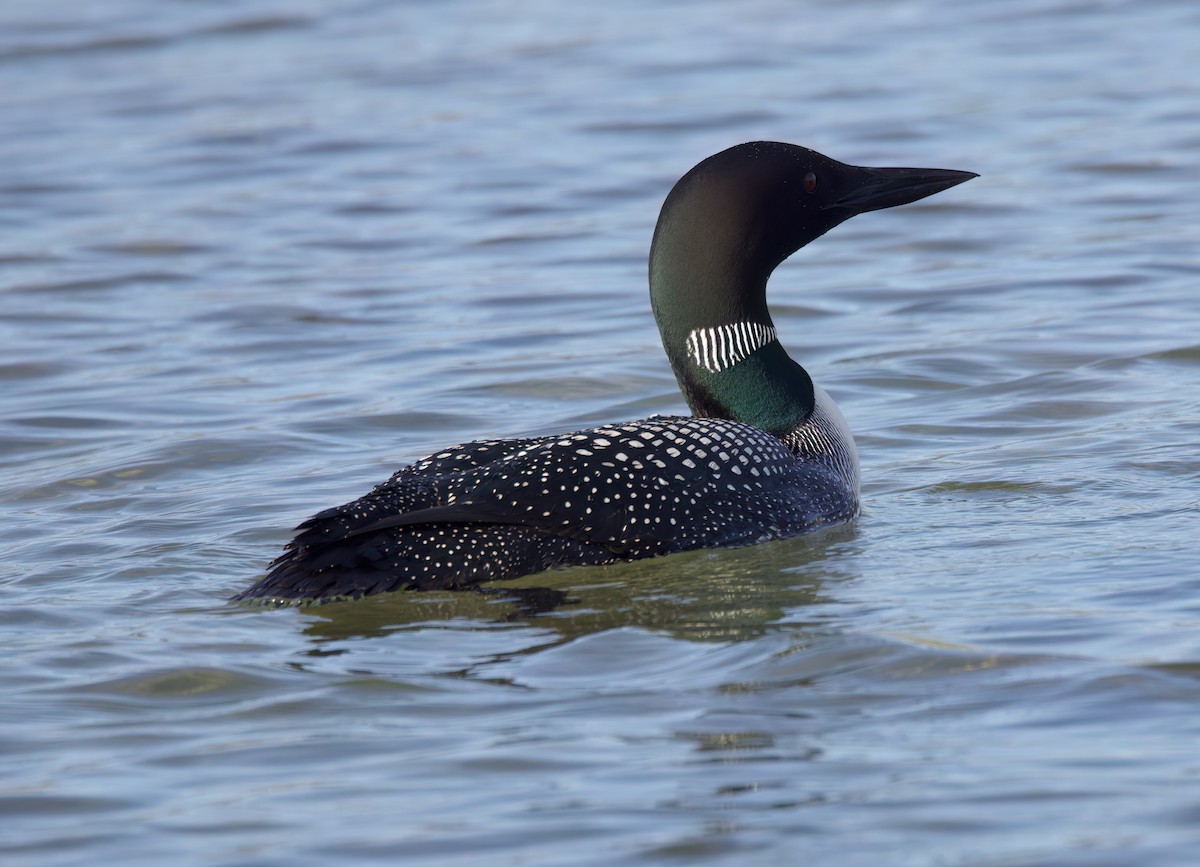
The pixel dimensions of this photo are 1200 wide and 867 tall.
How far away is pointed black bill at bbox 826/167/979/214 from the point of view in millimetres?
6305

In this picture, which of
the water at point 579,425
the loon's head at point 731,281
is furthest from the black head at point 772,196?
the water at point 579,425

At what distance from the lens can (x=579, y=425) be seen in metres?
7.29

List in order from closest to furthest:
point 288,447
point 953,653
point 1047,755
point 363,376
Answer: point 1047,755
point 953,653
point 288,447
point 363,376

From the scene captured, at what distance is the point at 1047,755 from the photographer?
380cm

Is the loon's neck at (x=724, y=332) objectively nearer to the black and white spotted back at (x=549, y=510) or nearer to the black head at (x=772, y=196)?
the black head at (x=772, y=196)

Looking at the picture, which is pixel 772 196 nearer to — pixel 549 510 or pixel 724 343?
pixel 724 343

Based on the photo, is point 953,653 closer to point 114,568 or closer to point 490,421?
point 114,568

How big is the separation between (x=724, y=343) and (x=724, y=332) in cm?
3

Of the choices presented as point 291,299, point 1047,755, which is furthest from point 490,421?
point 1047,755

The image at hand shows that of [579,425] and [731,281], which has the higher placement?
[731,281]

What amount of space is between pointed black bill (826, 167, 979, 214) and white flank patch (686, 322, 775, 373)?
0.54m

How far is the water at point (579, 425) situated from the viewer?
3.77 metres

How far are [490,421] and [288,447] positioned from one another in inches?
29.3

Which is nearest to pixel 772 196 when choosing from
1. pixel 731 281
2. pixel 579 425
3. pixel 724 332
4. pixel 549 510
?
pixel 731 281
